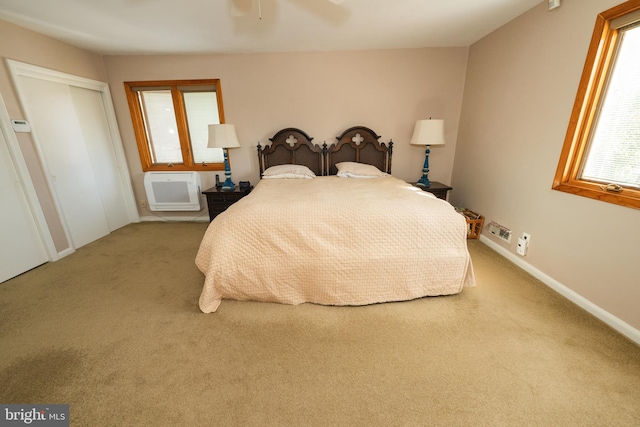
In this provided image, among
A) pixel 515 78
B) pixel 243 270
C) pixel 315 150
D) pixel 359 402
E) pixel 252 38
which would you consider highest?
pixel 252 38

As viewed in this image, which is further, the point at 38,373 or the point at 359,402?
the point at 38,373

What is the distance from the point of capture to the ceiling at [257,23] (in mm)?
2068

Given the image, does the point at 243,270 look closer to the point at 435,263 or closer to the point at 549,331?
the point at 435,263

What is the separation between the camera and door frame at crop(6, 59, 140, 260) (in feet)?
7.76

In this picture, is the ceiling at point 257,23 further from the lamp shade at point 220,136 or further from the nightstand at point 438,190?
the nightstand at point 438,190

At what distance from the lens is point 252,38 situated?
9.03 feet

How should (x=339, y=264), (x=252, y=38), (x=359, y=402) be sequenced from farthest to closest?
(x=252, y=38) < (x=339, y=264) < (x=359, y=402)

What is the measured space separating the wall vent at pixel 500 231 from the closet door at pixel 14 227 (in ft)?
15.7

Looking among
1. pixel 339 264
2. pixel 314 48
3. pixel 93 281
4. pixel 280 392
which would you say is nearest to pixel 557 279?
pixel 339 264

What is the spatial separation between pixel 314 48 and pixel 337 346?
3.33 m

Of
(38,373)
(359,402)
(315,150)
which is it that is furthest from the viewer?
(315,150)

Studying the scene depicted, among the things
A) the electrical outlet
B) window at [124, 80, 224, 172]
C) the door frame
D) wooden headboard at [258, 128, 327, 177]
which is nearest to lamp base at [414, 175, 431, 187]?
the electrical outlet

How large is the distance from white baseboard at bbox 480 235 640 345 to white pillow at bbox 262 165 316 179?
236 centimetres

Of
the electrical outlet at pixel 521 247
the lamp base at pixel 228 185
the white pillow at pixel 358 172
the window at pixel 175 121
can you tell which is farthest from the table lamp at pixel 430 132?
the window at pixel 175 121
